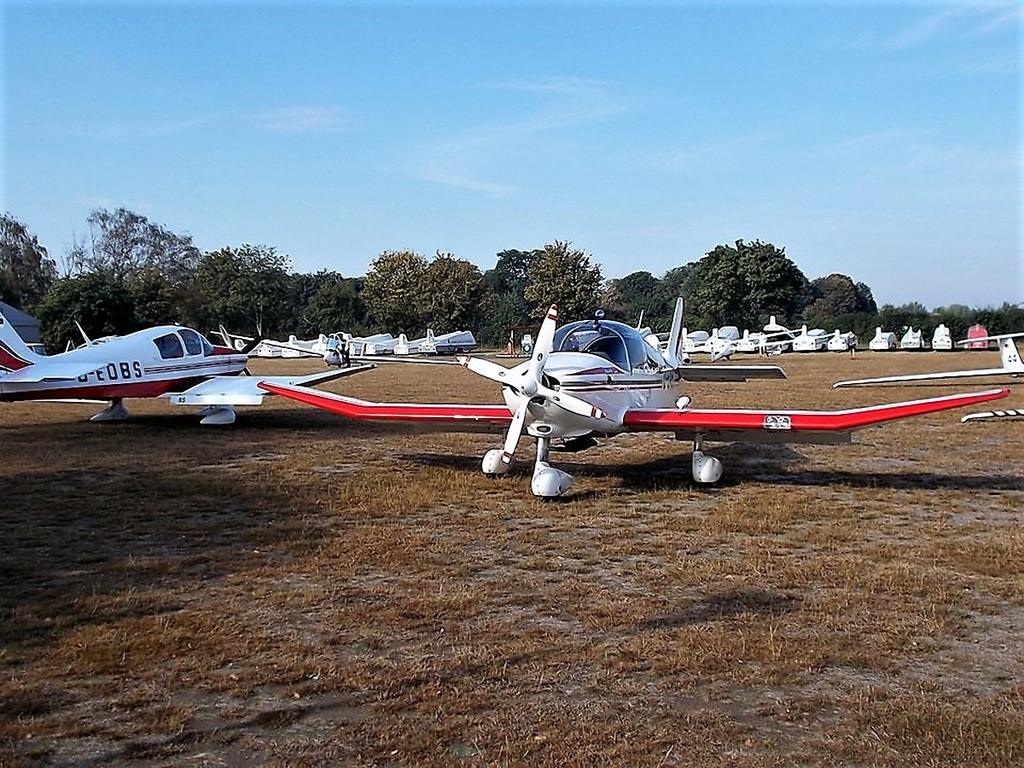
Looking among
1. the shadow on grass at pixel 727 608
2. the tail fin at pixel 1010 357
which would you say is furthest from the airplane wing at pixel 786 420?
the tail fin at pixel 1010 357

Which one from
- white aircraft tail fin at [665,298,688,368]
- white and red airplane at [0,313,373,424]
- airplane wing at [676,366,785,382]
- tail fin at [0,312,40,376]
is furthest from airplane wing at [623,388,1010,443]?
tail fin at [0,312,40,376]

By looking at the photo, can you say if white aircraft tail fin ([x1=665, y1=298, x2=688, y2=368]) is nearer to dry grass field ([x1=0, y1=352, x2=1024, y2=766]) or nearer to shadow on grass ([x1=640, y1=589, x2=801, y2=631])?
dry grass field ([x1=0, y1=352, x2=1024, y2=766])

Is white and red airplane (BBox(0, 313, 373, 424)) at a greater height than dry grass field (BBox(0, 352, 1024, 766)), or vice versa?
white and red airplane (BBox(0, 313, 373, 424))

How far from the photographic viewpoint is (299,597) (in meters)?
5.63

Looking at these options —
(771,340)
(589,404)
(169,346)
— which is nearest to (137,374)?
(169,346)

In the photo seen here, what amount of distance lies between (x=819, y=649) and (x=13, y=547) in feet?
19.6

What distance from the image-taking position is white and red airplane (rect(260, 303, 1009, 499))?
8.64 metres

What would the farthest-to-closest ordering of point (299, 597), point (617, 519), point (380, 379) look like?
point (380, 379)
point (617, 519)
point (299, 597)

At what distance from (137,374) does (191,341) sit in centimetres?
126

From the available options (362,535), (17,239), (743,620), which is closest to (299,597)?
(362,535)

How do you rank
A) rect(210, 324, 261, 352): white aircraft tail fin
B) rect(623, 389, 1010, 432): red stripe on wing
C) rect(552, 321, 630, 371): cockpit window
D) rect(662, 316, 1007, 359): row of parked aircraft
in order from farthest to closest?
1. rect(662, 316, 1007, 359): row of parked aircraft
2. rect(210, 324, 261, 352): white aircraft tail fin
3. rect(552, 321, 630, 371): cockpit window
4. rect(623, 389, 1010, 432): red stripe on wing

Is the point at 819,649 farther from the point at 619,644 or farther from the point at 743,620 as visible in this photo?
the point at 619,644

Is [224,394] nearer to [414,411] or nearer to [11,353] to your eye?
[11,353]

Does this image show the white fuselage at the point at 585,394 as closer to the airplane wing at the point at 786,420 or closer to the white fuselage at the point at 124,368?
the airplane wing at the point at 786,420
